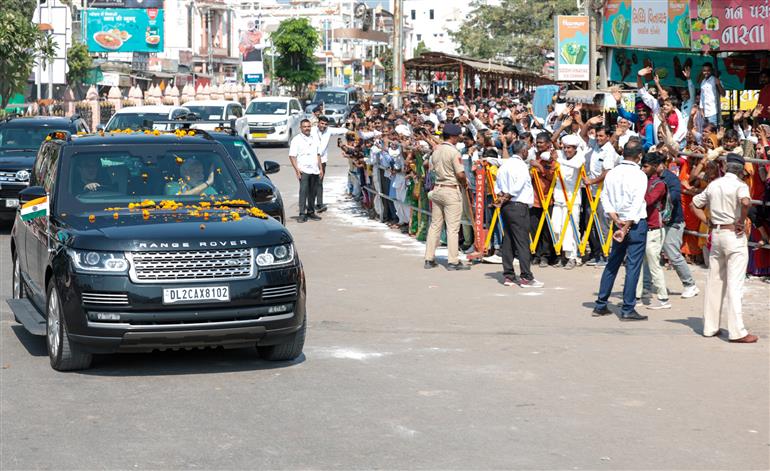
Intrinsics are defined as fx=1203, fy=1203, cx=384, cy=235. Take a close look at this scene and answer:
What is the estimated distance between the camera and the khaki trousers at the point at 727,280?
10.3 m

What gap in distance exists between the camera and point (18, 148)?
2073 cm

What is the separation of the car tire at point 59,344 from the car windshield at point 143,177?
0.79 meters

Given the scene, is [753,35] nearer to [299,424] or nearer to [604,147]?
[604,147]

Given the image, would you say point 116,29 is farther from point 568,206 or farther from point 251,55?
point 568,206

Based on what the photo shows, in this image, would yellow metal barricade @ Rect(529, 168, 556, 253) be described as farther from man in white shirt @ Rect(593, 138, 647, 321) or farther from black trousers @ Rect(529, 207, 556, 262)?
man in white shirt @ Rect(593, 138, 647, 321)

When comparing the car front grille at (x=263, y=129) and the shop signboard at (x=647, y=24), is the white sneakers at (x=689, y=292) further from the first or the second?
the car front grille at (x=263, y=129)

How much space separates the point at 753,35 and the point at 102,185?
1134 cm

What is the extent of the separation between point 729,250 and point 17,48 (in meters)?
30.9

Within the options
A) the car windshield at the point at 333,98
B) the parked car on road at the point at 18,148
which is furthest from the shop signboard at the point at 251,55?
the parked car on road at the point at 18,148

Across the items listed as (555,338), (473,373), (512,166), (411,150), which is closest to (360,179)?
(411,150)

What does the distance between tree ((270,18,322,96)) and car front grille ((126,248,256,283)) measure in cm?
9186

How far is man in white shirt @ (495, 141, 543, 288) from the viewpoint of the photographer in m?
13.5

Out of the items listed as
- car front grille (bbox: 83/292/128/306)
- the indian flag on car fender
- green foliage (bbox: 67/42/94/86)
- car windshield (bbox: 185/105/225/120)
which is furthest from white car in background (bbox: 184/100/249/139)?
green foliage (bbox: 67/42/94/86)

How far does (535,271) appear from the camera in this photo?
48.9ft
